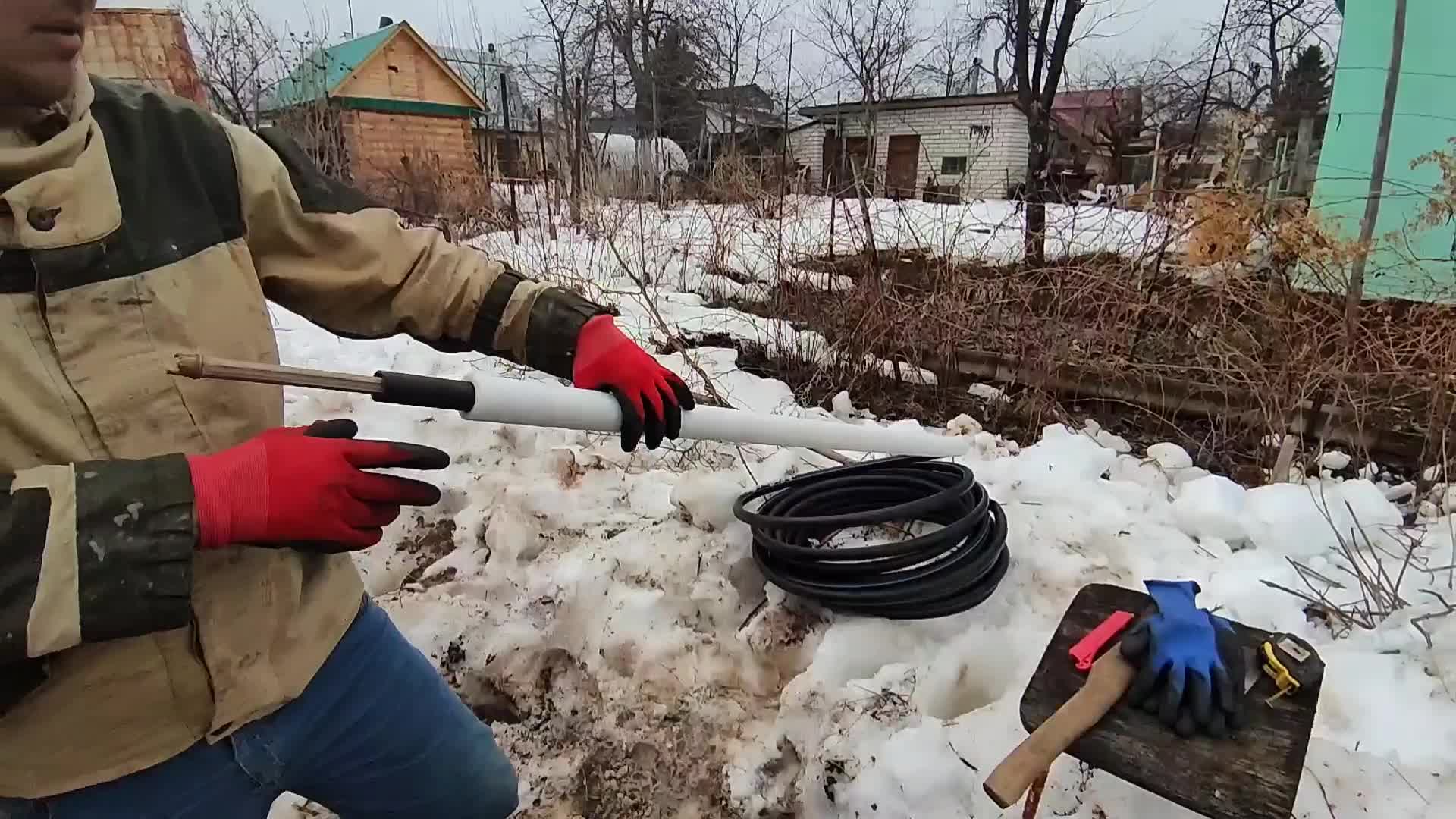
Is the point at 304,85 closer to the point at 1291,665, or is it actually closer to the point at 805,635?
the point at 805,635

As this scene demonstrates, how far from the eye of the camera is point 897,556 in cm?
211

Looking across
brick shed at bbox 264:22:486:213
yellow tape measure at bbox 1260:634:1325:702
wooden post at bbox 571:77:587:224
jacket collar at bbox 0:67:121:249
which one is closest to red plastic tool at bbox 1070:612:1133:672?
yellow tape measure at bbox 1260:634:1325:702

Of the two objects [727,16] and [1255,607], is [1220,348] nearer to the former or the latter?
[1255,607]

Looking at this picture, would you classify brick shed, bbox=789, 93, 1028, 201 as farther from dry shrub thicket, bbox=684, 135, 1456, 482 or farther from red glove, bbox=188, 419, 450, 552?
red glove, bbox=188, 419, 450, 552

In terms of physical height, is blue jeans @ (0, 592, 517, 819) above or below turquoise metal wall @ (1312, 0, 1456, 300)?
below

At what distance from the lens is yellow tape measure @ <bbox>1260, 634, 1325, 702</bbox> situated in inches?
55.3

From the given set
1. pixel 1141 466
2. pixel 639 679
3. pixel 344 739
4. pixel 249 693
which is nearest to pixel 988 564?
pixel 639 679

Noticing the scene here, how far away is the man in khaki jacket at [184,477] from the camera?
877 millimetres

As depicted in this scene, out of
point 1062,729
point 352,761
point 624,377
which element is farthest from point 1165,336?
point 352,761

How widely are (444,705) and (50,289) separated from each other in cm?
87

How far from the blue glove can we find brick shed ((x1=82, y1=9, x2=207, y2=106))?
32.6 feet

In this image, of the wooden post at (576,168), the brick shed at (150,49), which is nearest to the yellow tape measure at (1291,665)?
the wooden post at (576,168)

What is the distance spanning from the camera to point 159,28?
886 cm

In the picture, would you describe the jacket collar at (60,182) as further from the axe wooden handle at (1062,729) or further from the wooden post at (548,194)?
the wooden post at (548,194)
